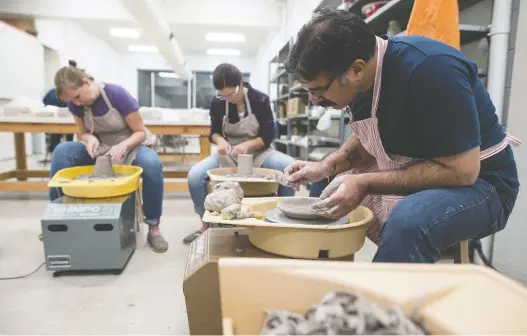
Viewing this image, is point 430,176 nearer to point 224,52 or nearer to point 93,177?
point 93,177

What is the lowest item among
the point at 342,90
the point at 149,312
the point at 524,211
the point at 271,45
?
the point at 149,312

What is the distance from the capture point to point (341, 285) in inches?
20.1

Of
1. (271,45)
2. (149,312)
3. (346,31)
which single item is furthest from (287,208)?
(271,45)

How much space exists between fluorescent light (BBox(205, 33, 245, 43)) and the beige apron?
7.93 m

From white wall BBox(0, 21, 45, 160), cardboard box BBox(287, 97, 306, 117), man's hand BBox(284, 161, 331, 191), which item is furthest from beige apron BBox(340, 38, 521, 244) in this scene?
white wall BBox(0, 21, 45, 160)

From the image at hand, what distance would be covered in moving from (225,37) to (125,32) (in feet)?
7.72

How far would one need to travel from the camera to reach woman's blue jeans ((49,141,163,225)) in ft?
6.47

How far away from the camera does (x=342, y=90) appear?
926 millimetres

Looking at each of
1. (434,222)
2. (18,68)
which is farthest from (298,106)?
(18,68)

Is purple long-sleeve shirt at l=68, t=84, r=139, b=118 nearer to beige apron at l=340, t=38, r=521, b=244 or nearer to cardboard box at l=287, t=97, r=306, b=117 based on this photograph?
beige apron at l=340, t=38, r=521, b=244

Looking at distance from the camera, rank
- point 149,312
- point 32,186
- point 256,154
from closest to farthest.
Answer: point 149,312 < point 256,154 < point 32,186

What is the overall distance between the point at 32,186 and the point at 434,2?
329 centimetres

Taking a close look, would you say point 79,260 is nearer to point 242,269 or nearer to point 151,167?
point 151,167

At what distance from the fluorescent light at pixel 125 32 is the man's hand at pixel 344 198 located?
26.9 ft
